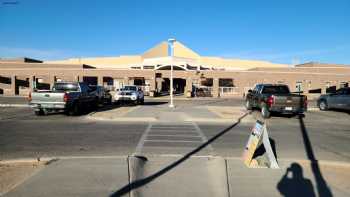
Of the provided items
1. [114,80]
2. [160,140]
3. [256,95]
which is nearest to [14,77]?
[114,80]

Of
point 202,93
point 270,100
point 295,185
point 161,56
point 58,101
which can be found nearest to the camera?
point 295,185

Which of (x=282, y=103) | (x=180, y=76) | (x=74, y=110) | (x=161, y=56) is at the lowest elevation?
(x=74, y=110)

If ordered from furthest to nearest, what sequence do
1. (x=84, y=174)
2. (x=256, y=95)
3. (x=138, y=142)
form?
(x=256, y=95)
(x=138, y=142)
(x=84, y=174)

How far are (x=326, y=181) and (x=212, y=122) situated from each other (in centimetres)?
1033

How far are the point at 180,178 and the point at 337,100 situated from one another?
71.7ft

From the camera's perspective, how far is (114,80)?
66188 millimetres

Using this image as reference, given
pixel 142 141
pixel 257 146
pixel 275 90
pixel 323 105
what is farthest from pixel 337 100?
pixel 257 146

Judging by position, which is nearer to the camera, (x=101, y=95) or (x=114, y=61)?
(x=101, y=95)

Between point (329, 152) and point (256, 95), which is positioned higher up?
point (256, 95)

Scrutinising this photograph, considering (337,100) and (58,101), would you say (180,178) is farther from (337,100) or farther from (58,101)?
(337,100)

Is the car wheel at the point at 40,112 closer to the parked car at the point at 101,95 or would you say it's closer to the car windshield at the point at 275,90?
the parked car at the point at 101,95

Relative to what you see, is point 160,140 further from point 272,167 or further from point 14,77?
point 14,77

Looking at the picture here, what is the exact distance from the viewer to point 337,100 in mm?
25047

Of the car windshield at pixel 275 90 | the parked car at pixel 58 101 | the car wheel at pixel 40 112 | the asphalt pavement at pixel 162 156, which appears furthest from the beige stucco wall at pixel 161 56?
the asphalt pavement at pixel 162 156
